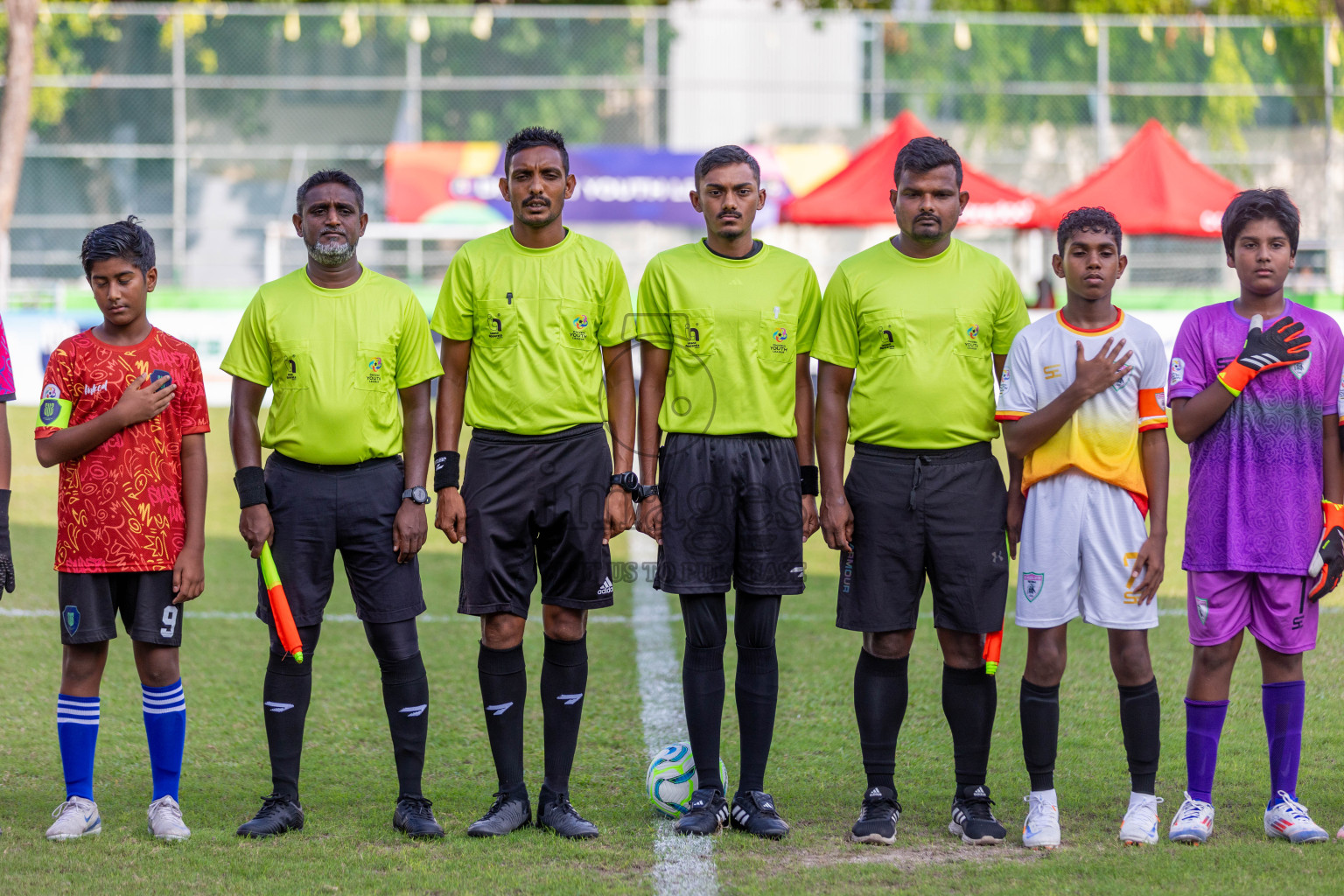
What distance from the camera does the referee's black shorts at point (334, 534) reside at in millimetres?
4367

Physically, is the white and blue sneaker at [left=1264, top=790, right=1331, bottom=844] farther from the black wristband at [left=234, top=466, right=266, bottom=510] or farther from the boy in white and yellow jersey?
the black wristband at [left=234, top=466, right=266, bottom=510]

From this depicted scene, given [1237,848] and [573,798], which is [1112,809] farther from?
[573,798]

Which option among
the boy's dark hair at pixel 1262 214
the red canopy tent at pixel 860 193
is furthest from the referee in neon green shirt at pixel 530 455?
the red canopy tent at pixel 860 193

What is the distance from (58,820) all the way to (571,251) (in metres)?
2.32

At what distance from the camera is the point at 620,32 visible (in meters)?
20.5

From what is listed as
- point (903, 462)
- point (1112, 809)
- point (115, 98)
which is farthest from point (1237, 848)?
point (115, 98)

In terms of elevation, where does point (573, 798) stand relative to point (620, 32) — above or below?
below

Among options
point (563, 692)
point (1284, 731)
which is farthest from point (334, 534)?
point (1284, 731)

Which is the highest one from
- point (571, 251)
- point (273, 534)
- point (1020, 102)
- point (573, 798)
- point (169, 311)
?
point (1020, 102)

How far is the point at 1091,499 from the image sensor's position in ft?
13.9

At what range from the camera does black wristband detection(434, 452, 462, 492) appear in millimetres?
4418

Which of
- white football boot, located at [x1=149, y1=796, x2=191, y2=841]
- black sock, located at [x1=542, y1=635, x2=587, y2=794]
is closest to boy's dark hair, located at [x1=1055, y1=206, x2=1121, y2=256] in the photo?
black sock, located at [x1=542, y1=635, x2=587, y2=794]

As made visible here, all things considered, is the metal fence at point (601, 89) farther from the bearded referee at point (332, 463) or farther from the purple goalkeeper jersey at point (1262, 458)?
the purple goalkeeper jersey at point (1262, 458)

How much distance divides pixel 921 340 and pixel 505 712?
174cm
